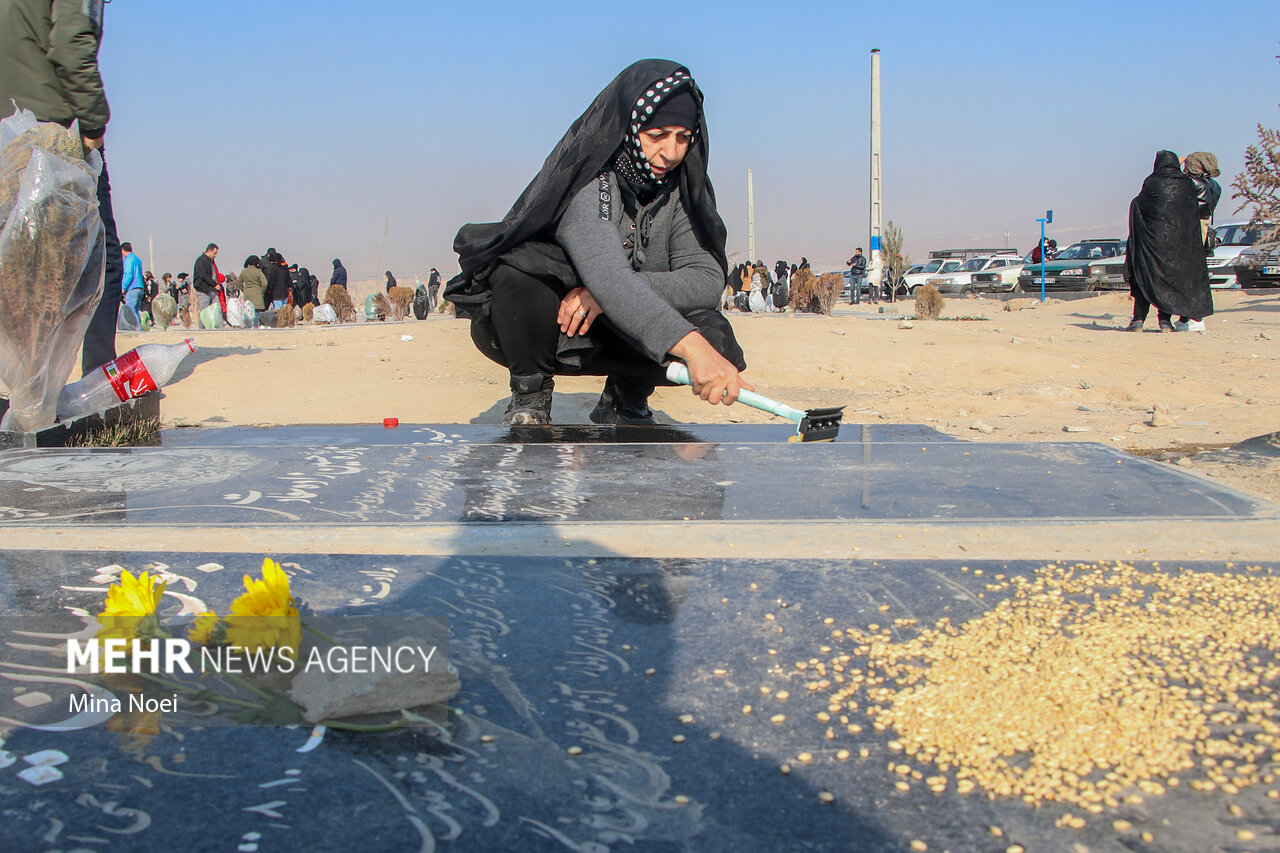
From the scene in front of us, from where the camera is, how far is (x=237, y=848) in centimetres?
75

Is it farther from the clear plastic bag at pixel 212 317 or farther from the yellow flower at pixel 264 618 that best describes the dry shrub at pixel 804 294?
the yellow flower at pixel 264 618

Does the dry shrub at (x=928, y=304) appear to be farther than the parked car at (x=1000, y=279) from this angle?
No

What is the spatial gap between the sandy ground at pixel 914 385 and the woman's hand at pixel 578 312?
1.35 metres

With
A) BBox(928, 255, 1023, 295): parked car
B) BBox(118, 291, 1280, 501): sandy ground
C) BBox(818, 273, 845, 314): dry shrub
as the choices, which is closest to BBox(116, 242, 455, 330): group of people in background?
BBox(118, 291, 1280, 501): sandy ground

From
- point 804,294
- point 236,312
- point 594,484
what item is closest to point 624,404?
point 594,484

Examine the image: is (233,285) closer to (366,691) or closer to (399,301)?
(399,301)

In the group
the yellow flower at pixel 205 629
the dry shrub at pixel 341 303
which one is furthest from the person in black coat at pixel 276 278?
the yellow flower at pixel 205 629

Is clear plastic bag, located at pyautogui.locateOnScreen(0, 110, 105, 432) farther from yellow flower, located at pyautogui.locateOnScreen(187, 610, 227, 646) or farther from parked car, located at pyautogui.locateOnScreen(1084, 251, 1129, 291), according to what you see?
parked car, located at pyautogui.locateOnScreen(1084, 251, 1129, 291)

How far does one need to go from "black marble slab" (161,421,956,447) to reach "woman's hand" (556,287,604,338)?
317mm

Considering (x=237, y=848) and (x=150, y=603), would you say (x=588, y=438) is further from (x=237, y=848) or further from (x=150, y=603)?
(x=237, y=848)

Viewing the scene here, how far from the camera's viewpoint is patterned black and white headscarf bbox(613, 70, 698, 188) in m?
2.71

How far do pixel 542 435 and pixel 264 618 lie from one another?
1.81 m

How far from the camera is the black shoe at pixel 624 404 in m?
3.51

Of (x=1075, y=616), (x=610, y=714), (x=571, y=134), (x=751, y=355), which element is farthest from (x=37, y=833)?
(x=751, y=355)
